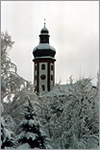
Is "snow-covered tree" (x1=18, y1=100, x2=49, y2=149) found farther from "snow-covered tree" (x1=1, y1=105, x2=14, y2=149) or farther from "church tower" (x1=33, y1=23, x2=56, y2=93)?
"church tower" (x1=33, y1=23, x2=56, y2=93)

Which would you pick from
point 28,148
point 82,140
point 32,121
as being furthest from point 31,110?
point 82,140

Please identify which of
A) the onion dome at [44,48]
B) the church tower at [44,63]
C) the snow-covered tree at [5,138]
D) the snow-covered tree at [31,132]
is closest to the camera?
the snow-covered tree at [5,138]

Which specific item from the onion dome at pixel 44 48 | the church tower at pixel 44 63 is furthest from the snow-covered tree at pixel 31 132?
the onion dome at pixel 44 48

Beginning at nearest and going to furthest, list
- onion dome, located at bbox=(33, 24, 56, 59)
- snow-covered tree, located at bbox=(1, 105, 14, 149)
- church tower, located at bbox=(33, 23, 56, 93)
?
snow-covered tree, located at bbox=(1, 105, 14, 149) < onion dome, located at bbox=(33, 24, 56, 59) < church tower, located at bbox=(33, 23, 56, 93)

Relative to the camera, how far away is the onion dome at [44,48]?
5791cm

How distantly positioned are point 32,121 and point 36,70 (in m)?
41.3

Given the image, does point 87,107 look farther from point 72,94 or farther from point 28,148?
point 28,148

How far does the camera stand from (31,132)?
17.7 m

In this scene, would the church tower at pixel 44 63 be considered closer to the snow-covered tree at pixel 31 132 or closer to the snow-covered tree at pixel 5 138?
the snow-covered tree at pixel 31 132

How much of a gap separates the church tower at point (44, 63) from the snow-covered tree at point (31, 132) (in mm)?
39895

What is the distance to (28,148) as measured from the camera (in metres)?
17.1

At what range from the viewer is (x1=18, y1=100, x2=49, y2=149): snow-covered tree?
1747 centimetres

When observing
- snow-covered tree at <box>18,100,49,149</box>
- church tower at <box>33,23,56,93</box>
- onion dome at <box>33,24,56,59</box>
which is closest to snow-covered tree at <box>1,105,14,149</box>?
snow-covered tree at <box>18,100,49,149</box>

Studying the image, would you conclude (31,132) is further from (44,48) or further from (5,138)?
(44,48)
